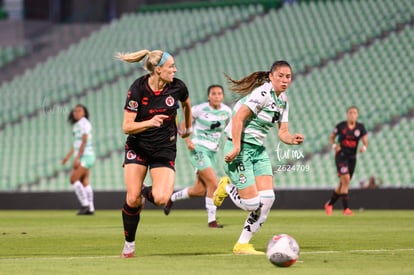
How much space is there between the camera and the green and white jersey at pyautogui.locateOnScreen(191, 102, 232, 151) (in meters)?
17.7

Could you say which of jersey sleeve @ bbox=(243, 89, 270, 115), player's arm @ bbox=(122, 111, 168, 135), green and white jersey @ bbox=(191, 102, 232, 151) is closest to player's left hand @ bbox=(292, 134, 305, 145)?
jersey sleeve @ bbox=(243, 89, 270, 115)

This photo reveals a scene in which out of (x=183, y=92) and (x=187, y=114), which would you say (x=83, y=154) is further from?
(x=183, y=92)

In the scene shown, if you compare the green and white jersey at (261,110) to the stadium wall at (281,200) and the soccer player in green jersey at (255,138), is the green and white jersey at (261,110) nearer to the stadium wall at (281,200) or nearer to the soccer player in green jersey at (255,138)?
the soccer player in green jersey at (255,138)

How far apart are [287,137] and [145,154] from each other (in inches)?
69.0

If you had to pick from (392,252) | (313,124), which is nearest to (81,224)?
(392,252)

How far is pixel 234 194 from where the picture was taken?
12086 millimetres

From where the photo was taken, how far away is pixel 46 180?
101ft

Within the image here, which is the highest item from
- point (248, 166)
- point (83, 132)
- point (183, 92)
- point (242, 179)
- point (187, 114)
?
point (183, 92)

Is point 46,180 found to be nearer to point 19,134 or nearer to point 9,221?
point 19,134

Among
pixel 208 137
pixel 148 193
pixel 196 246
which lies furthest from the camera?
pixel 208 137

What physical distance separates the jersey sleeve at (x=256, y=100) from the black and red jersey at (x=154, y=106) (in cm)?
87

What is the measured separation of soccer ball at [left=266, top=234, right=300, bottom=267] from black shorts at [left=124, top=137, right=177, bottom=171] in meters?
1.98

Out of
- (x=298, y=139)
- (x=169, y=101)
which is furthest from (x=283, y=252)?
(x=169, y=101)

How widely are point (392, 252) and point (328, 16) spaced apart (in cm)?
2588
